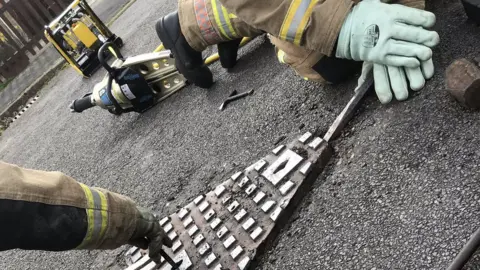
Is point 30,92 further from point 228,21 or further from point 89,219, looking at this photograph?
point 89,219

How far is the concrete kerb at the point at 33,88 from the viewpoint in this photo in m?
7.20

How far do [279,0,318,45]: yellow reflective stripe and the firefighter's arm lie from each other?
3.52ft

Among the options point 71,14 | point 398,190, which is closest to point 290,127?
point 398,190

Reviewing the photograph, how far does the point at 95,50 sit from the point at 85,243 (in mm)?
4310

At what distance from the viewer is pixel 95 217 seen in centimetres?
183

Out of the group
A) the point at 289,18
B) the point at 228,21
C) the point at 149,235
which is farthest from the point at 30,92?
the point at 289,18

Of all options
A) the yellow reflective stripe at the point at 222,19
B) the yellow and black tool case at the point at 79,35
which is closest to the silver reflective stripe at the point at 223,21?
the yellow reflective stripe at the point at 222,19

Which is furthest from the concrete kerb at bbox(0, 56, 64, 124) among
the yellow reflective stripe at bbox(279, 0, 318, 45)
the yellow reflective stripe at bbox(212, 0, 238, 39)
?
the yellow reflective stripe at bbox(279, 0, 318, 45)

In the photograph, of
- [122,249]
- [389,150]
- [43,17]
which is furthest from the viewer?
[43,17]

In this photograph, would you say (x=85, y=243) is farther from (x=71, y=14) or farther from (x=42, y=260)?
(x=71, y=14)

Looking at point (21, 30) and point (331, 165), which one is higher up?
point (21, 30)

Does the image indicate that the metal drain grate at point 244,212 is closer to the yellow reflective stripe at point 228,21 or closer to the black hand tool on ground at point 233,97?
the black hand tool on ground at point 233,97

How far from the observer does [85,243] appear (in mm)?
1831

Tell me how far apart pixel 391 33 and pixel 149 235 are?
1.44m
